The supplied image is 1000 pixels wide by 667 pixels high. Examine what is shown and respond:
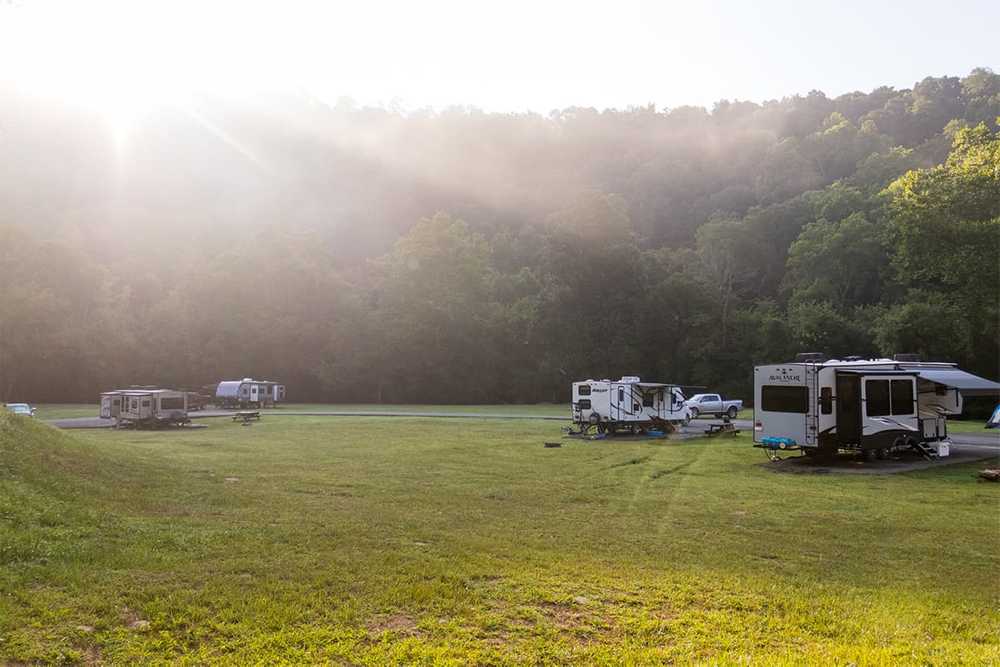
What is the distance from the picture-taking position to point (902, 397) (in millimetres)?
17609

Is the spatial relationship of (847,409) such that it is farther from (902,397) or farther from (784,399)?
(902,397)

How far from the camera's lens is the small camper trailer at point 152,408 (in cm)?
3127

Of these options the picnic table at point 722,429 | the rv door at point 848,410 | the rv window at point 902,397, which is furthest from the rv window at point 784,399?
the picnic table at point 722,429

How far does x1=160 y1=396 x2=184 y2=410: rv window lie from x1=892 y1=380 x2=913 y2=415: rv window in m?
29.4

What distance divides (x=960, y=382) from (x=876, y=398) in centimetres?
368

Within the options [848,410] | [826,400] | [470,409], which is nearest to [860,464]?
[848,410]

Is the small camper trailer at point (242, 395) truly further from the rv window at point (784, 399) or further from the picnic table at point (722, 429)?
the rv window at point (784, 399)

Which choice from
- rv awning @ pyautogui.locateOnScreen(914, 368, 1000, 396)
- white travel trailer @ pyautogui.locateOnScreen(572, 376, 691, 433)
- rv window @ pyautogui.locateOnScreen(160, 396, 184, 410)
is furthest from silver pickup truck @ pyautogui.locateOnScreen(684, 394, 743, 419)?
rv window @ pyautogui.locateOnScreen(160, 396, 184, 410)

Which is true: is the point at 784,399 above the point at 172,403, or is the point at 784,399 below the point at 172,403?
above

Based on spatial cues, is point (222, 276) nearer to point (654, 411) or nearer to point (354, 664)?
point (654, 411)

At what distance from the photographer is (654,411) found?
26.8 meters

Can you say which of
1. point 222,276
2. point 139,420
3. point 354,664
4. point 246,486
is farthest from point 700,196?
point 354,664

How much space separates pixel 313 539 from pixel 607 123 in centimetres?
12707

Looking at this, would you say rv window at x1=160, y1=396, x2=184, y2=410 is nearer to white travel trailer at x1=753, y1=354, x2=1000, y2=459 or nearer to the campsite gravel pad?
white travel trailer at x1=753, y1=354, x2=1000, y2=459
